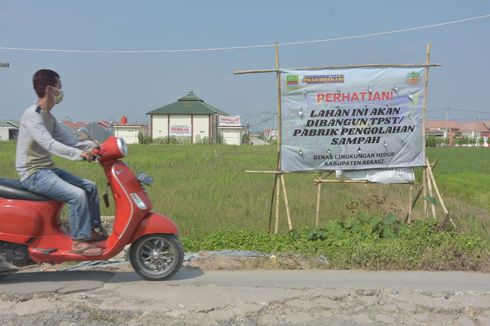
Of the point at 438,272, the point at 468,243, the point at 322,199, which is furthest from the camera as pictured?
the point at 322,199

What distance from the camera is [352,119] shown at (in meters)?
7.80

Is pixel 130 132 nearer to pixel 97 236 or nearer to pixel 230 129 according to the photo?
pixel 230 129

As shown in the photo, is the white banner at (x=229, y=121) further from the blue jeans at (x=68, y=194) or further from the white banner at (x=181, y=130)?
the blue jeans at (x=68, y=194)

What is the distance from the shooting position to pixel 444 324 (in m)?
4.43

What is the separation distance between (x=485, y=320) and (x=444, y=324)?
369 mm

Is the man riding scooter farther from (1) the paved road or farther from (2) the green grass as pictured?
(2) the green grass

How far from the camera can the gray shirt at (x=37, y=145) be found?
16.2 feet

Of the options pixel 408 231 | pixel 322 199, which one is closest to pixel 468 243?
pixel 408 231

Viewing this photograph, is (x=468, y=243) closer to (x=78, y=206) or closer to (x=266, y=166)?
(x=78, y=206)

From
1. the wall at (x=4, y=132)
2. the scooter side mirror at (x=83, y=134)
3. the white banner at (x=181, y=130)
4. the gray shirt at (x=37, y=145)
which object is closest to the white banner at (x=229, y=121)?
the white banner at (x=181, y=130)

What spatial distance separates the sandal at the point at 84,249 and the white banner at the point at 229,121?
3143 inches

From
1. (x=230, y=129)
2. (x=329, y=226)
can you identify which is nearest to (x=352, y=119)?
(x=329, y=226)

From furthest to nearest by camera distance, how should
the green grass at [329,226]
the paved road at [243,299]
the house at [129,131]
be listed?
the house at [129,131], the green grass at [329,226], the paved road at [243,299]

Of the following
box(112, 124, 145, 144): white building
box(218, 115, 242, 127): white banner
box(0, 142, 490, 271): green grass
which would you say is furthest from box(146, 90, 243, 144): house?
box(0, 142, 490, 271): green grass
